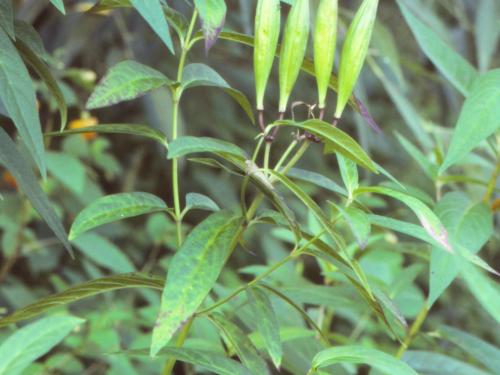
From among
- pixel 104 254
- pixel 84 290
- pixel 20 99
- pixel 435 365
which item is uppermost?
pixel 20 99

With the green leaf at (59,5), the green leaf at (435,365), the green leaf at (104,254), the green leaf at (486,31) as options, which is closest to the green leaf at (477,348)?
the green leaf at (435,365)

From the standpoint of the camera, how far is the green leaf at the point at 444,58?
31.6 inches

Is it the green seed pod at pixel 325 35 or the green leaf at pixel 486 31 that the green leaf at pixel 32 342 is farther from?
the green leaf at pixel 486 31

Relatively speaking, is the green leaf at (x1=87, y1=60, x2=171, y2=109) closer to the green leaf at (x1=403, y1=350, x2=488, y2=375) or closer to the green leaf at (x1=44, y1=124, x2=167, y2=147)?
the green leaf at (x1=44, y1=124, x2=167, y2=147)

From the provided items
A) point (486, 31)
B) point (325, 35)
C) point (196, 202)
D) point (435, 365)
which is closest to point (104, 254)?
point (486, 31)

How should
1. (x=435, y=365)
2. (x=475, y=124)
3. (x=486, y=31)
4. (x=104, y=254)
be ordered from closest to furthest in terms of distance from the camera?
(x=475, y=124) → (x=435, y=365) → (x=486, y=31) → (x=104, y=254)

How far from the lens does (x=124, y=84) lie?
52 centimetres

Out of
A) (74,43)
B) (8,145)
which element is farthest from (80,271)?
(8,145)

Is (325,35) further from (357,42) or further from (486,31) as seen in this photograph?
(486,31)

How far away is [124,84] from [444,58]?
40 cm

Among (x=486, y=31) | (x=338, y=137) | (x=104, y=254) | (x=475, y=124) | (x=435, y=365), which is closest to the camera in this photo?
(x=338, y=137)

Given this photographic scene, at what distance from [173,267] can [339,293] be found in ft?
1.22

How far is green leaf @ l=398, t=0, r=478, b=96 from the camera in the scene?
80 centimetres

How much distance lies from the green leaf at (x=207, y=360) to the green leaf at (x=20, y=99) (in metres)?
0.13
